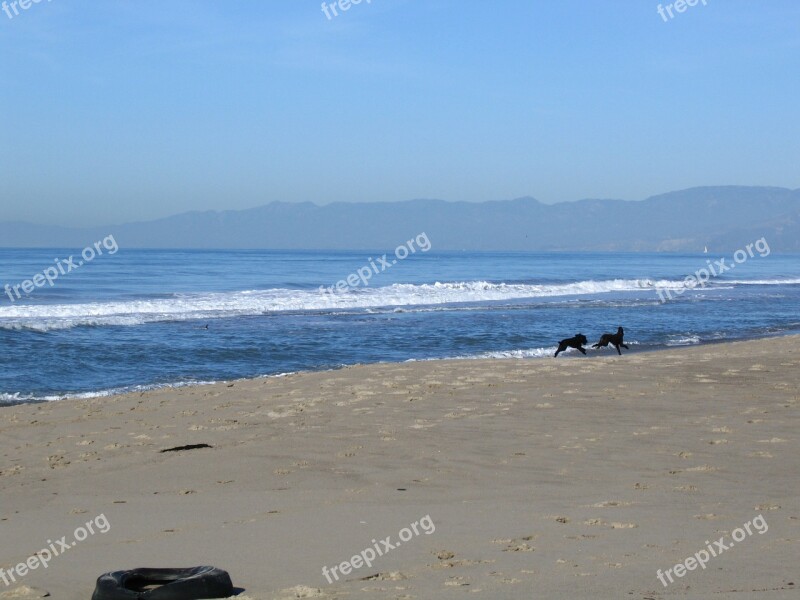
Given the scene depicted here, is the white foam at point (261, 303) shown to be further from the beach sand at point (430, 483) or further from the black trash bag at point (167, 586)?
the black trash bag at point (167, 586)

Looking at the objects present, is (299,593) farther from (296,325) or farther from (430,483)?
(296,325)

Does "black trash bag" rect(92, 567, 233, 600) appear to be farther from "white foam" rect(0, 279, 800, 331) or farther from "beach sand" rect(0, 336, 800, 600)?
"white foam" rect(0, 279, 800, 331)

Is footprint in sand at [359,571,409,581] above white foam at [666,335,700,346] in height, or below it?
above

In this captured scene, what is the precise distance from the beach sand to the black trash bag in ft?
0.51

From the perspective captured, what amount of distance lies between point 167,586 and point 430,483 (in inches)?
122

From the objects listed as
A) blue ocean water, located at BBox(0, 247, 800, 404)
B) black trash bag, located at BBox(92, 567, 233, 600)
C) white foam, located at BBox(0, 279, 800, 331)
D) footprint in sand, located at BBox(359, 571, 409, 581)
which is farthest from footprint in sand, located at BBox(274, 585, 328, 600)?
white foam, located at BBox(0, 279, 800, 331)

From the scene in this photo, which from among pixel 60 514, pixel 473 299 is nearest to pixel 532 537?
pixel 60 514

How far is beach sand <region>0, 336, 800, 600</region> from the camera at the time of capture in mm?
5000

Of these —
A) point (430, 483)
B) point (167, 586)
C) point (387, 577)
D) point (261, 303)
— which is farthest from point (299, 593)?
point (261, 303)

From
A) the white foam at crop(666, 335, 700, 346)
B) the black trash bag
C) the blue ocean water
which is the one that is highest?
the black trash bag

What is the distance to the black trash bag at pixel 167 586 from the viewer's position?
4574 millimetres

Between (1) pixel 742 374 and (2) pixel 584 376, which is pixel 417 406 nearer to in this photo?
(2) pixel 584 376

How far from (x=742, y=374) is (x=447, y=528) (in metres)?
8.49

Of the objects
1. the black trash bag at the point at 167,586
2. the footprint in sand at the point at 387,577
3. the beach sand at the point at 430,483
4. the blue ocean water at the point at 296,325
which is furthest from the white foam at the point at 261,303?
the footprint in sand at the point at 387,577
